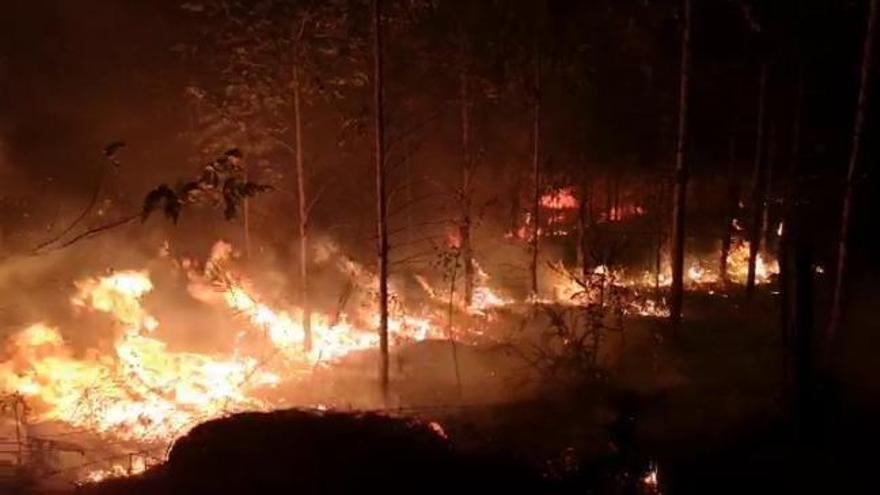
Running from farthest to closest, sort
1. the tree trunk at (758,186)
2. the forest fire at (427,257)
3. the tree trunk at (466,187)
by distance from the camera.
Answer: the tree trunk at (466,187)
the tree trunk at (758,186)
the forest fire at (427,257)

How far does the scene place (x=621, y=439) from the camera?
1391 cm

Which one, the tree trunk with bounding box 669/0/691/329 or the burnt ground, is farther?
the tree trunk with bounding box 669/0/691/329

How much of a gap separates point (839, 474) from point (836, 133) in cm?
1844

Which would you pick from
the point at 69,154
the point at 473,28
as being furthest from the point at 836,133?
the point at 69,154

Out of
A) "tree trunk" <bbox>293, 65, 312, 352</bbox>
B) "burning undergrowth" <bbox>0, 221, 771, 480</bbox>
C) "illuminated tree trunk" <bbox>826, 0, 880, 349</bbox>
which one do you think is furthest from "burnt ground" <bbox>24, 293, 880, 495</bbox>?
"tree trunk" <bbox>293, 65, 312, 352</bbox>

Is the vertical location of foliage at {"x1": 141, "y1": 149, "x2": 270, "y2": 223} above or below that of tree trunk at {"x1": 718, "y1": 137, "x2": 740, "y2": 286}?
below

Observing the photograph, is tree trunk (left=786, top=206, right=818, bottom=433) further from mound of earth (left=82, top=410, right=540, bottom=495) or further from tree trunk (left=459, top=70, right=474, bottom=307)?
tree trunk (left=459, top=70, right=474, bottom=307)

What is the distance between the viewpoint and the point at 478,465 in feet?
33.6

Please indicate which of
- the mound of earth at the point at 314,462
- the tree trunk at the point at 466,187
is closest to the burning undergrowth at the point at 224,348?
the tree trunk at the point at 466,187

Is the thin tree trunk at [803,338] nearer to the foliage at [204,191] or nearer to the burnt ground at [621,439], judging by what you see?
the burnt ground at [621,439]

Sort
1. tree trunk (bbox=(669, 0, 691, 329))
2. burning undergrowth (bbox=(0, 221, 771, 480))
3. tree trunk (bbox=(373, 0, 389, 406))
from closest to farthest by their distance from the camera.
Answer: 1. tree trunk (bbox=(373, 0, 389, 406))
2. burning undergrowth (bbox=(0, 221, 771, 480))
3. tree trunk (bbox=(669, 0, 691, 329))

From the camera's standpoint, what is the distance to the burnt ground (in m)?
9.87

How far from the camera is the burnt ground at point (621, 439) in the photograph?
9867 millimetres

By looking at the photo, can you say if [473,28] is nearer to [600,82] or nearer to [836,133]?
[600,82]
